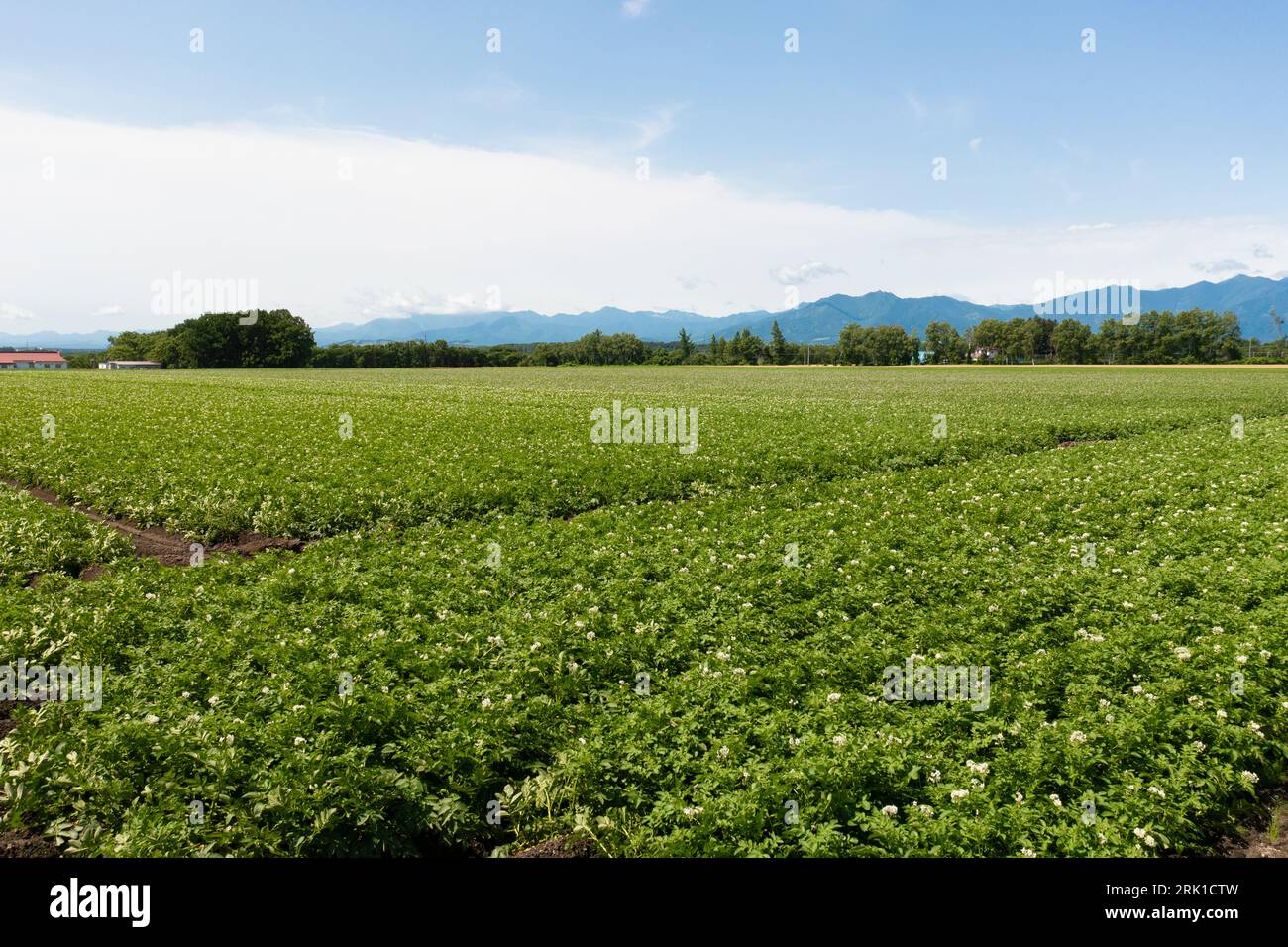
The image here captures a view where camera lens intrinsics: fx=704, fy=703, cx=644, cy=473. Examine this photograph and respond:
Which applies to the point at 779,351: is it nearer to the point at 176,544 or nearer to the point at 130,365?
the point at 130,365

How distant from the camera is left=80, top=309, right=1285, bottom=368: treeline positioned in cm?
15112

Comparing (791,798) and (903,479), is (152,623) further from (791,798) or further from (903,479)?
(903,479)

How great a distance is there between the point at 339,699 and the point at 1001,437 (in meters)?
27.8

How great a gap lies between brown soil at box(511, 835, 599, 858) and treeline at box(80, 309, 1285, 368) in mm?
165569

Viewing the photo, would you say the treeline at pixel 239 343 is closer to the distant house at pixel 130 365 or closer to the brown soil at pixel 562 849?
the distant house at pixel 130 365

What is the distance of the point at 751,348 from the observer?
623ft

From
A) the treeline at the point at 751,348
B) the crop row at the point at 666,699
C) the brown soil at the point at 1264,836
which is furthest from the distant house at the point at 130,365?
the brown soil at the point at 1264,836

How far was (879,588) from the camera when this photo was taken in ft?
35.3

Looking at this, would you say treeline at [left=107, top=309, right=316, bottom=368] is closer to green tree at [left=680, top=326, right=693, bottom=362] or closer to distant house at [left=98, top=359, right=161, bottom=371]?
distant house at [left=98, top=359, right=161, bottom=371]

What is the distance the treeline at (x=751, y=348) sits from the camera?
151m

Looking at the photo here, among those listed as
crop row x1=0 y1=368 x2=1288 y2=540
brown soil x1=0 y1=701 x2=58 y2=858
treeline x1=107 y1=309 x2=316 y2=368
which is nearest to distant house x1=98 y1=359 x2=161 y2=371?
treeline x1=107 y1=309 x2=316 y2=368

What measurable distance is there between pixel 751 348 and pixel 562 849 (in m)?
190

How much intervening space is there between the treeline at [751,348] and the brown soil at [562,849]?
165569 millimetres

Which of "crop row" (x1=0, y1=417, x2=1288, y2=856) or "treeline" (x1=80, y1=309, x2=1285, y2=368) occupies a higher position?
"treeline" (x1=80, y1=309, x2=1285, y2=368)
